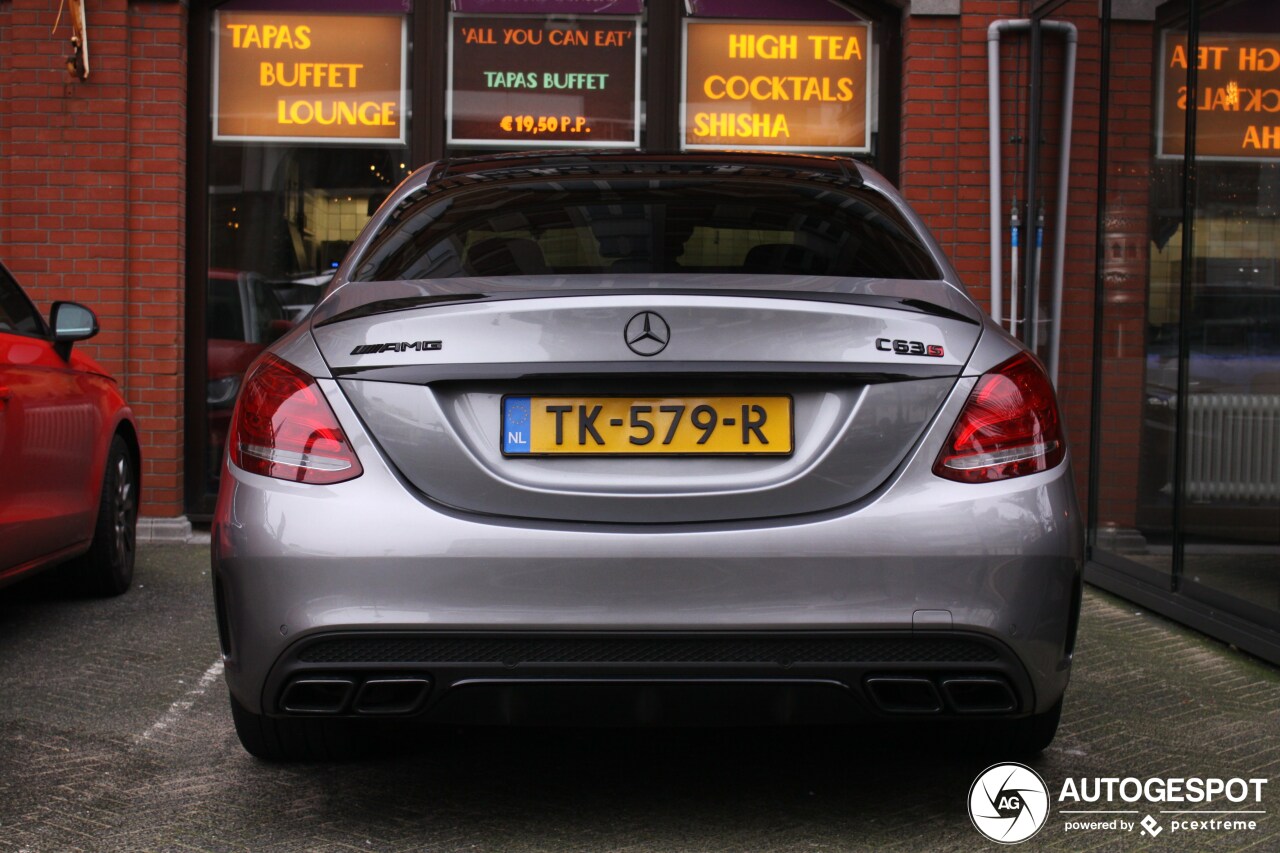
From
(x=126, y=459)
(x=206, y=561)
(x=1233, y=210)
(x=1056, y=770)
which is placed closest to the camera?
(x=1056, y=770)

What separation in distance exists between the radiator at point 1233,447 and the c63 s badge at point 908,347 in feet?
12.2

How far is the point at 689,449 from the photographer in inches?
120

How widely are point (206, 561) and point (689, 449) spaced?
5.57 m

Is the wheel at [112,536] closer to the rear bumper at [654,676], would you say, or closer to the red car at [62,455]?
the red car at [62,455]

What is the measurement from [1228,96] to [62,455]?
16.3 feet

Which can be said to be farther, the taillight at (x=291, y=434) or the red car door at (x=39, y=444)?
the red car door at (x=39, y=444)

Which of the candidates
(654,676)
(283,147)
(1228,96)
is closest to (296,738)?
(654,676)

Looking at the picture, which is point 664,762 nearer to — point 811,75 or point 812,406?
point 812,406

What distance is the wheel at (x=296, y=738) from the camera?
384 cm

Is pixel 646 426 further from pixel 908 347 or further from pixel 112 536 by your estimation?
pixel 112 536

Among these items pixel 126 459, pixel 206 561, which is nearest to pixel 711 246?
pixel 126 459

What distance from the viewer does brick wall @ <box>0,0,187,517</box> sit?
8.95 metres

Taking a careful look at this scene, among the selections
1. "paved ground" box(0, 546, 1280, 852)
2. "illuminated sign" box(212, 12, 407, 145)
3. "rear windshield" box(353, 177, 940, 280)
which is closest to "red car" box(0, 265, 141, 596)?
"paved ground" box(0, 546, 1280, 852)

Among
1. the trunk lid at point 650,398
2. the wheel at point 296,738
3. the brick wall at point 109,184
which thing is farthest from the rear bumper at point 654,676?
the brick wall at point 109,184
